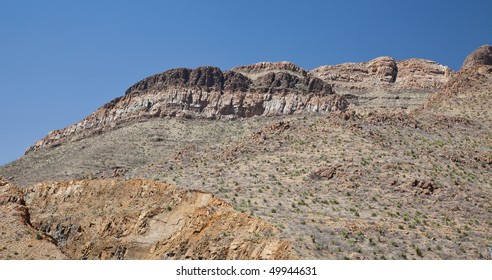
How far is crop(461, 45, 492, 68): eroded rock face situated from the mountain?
28.5m

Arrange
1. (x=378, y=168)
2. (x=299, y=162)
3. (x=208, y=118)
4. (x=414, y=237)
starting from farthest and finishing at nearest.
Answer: (x=208, y=118) → (x=299, y=162) → (x=378, y=168) → (x=414, y=237)

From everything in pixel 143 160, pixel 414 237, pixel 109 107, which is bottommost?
pixel 414 237

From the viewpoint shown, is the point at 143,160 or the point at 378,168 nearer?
the point at 378,168

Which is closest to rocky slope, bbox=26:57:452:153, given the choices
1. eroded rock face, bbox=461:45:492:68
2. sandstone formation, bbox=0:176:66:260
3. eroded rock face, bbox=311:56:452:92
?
eroded rock face, bbox=311:56:452:92

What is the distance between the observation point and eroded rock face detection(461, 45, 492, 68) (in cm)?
9244

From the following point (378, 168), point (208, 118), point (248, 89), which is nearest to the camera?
point (378, 168)

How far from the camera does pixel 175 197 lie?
118 ft

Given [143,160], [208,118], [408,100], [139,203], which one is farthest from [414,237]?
[408,100]

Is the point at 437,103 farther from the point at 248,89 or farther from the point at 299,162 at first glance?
the point at 248,89

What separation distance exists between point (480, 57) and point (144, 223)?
7554cm

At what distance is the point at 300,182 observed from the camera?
3934 centimetres

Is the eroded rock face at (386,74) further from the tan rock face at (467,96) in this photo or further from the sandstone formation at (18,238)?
the sandstone formation at (18,238)

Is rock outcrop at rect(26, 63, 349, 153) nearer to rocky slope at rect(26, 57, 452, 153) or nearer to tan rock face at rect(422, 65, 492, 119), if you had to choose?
rocky slope at rect(26, 57, 452, 153)

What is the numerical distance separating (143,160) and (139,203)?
26.7 metres
